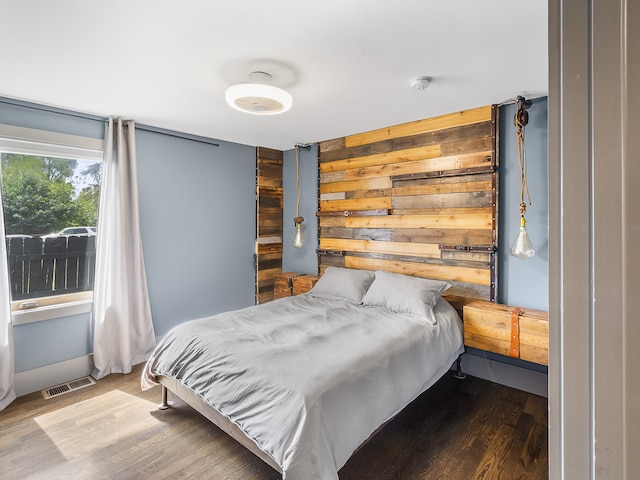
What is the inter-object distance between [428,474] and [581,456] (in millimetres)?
1800

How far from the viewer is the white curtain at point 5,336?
2.66m

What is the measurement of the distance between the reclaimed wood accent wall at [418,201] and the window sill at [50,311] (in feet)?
8.18

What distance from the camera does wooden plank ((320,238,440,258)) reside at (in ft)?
11.2

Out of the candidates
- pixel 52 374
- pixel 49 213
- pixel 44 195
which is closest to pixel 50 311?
pixel 52 374

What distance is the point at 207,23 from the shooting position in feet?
5.82

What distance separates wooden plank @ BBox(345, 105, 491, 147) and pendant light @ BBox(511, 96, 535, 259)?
10.5 inches

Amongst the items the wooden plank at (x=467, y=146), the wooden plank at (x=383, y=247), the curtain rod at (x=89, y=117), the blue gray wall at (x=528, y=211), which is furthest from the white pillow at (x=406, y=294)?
the curtain rod at (x=89, y=117)

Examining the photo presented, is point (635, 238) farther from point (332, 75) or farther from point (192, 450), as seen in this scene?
point (192, 450)

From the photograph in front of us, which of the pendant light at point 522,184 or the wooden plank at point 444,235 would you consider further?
the wooden plank at point 444,235

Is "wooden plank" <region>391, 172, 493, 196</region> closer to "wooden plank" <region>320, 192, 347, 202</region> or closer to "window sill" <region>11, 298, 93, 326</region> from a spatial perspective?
"wooden plank" <region>320, 192, 347, 202</region>

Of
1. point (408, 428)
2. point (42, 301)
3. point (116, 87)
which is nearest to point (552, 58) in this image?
point (408, 428)

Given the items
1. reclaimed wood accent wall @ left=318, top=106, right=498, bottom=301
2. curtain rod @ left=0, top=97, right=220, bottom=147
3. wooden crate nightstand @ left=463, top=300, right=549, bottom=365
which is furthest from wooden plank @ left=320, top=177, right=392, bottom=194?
wooden crate nightstand @ left=463, top=300, right=549, bottom=365

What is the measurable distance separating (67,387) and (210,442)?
65.0 inches

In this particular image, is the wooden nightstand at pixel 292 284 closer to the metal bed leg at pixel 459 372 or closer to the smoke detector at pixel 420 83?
the metal bed leg at pixel 459 372
